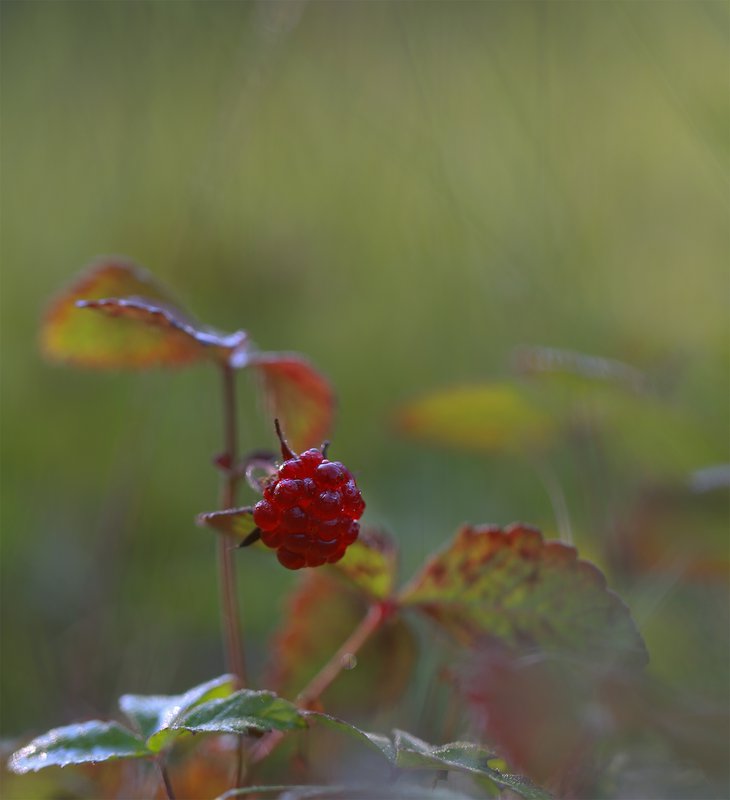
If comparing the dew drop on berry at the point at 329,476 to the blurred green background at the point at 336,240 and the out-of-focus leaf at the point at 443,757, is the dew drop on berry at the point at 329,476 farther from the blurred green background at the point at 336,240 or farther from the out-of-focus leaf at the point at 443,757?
the blurred green background at the point at 336,240

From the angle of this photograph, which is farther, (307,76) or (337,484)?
(307,76)

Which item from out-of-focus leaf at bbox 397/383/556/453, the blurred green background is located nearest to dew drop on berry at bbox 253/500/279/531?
out-of-focus leaf at bbox 397/383/556/453

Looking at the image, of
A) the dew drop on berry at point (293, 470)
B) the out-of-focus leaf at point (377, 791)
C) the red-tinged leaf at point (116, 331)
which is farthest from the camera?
the red-tinged leaf at point (116, 331)

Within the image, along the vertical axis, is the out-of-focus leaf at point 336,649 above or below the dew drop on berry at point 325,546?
below


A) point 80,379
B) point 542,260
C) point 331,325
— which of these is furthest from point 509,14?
point 80,379

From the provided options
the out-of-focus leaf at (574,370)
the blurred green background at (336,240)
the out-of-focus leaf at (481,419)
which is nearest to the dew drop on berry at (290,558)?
the out-of-focus leaf at (574,370)

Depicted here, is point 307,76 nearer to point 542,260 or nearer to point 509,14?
point 509,14

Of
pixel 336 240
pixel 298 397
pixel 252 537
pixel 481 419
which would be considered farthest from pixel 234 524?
pixel 336 240
